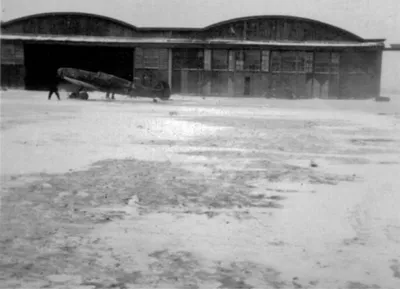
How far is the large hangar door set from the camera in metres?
32.6

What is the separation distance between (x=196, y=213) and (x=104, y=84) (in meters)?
19.6

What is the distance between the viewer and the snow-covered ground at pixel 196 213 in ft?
11.5

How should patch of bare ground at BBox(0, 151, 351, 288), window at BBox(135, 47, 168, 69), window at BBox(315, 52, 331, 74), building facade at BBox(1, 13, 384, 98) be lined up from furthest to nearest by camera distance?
window at BBox(135, 47, 168, 69) → window at BBox(315, 52, 331, 74) → building facade at BBox(1, 13, 384, 98) → patch of bare ground at BBox(0, 151, 351, 288)

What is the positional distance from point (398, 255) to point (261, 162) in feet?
13.4

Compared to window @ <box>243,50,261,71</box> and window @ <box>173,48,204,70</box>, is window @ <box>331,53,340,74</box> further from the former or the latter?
window @ <box>173,48,204,70</box>

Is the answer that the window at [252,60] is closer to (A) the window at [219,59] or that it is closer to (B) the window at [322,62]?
(A) the window at [219,59]

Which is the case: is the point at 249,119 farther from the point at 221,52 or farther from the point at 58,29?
the point at 58,29

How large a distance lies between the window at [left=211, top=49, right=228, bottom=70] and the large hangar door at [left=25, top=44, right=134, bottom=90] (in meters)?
6.00

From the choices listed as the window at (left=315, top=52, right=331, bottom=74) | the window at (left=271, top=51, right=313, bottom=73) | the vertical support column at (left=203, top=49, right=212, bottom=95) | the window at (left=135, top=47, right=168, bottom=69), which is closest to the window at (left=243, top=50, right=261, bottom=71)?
the window at (left=271, top=51, right=313, bottom=73)

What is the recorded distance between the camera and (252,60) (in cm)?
3105

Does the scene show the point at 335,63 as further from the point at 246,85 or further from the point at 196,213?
the point at 196,213

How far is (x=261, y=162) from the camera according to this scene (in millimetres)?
7906

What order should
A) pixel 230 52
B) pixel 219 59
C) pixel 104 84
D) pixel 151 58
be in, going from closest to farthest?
pixel 104 84 < pixel 230 52 < pixel 219 59 < pixel 151 58

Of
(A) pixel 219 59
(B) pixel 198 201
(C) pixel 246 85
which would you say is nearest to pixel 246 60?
(C) pixel 246 85
